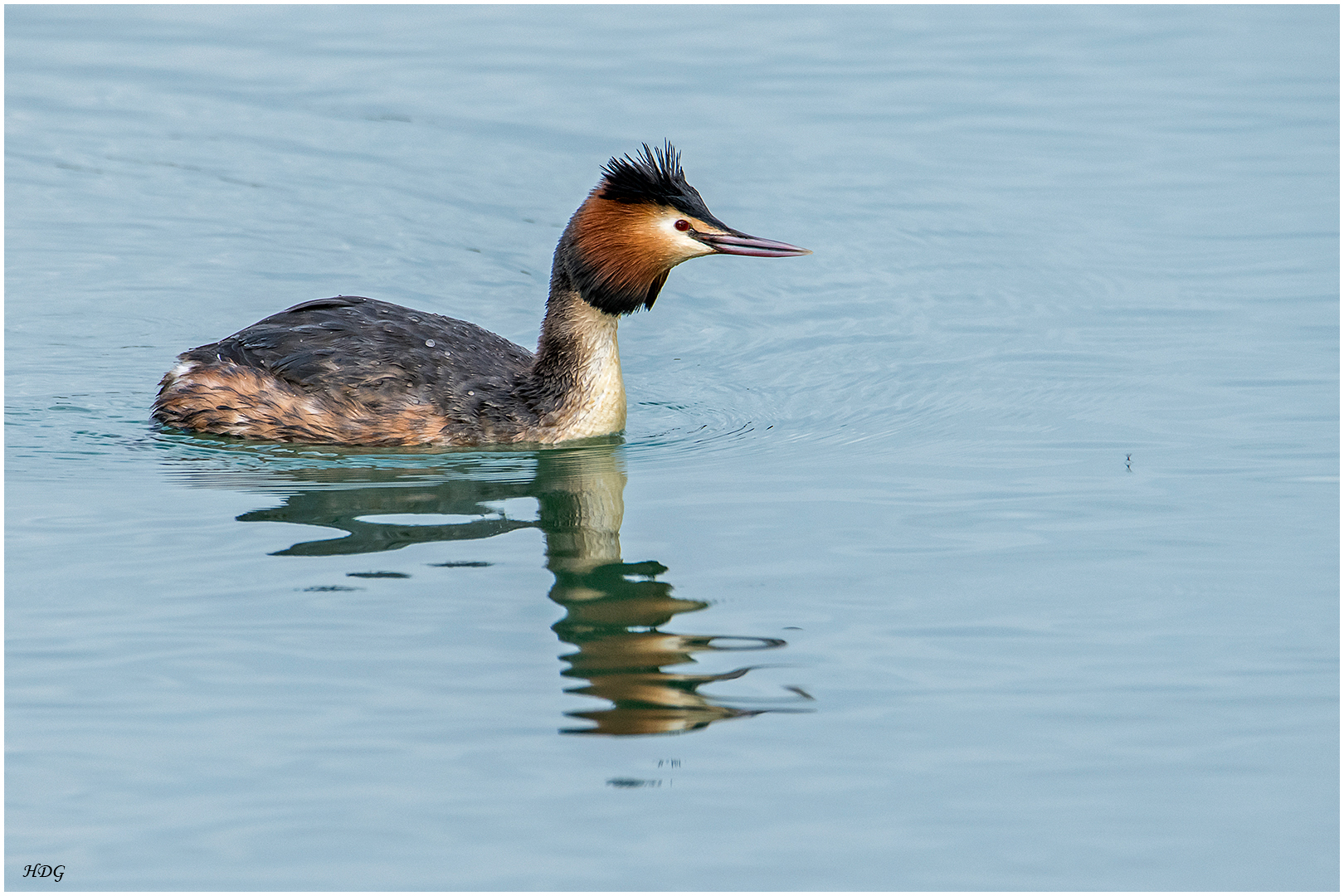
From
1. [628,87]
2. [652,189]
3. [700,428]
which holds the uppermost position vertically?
[628,87]

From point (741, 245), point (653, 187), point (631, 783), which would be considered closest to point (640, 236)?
point (653, 187)

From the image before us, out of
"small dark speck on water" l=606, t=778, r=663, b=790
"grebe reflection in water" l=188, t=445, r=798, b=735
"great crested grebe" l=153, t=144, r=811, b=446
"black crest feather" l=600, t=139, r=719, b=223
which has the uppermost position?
"black crest feather" l=600, t=139, r=719, b=223

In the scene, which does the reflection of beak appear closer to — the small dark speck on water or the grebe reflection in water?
the grebe reflection in water

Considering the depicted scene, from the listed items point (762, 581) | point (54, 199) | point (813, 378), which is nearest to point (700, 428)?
point (813, 378)

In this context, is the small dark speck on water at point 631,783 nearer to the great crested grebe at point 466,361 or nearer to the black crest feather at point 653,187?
the great crested grebe at point 466,361

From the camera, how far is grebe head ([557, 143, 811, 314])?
33.5 feet

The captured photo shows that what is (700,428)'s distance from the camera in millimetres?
11039

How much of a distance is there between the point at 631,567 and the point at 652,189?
8.42 ft

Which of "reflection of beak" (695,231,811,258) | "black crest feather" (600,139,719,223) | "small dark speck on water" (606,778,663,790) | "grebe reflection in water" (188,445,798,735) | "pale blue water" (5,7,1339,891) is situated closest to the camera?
"pale blue water" (5,7,1339,891)

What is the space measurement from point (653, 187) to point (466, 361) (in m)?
1.44

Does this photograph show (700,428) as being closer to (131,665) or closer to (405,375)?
(405,375)

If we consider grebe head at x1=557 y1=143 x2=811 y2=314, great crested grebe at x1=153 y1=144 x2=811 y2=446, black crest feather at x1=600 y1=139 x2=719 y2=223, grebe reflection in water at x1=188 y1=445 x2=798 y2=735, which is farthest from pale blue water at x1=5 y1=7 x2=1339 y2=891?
black crest feather at x1=600 y1=139 x2=719 y2=223

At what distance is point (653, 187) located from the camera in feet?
33.6

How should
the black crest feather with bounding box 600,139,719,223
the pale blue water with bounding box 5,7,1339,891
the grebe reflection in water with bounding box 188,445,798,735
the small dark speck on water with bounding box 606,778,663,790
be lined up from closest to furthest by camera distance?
1. the pale blue water with bounding box 5,7,1339,891
2. the small dark speck on water with bounding box 606,778,663,790
3. the grebe reflection in water with bounding box 188,445,798,735
4. the black crest feather with bounding box 600,139,719,223
